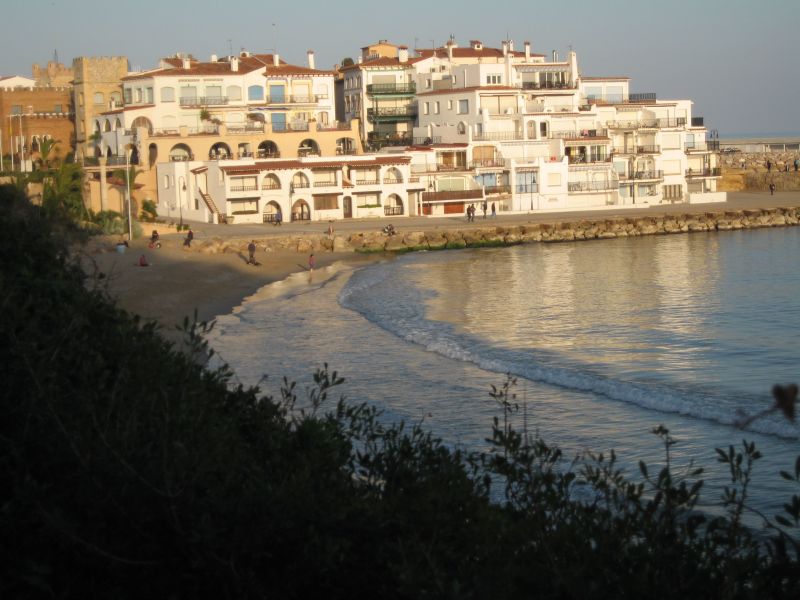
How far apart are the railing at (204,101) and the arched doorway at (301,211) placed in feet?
32.0

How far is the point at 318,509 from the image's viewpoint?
22.9ft

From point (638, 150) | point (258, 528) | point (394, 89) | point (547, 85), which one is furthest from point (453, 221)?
point (258, 528)

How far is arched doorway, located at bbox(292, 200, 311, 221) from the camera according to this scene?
200 feet

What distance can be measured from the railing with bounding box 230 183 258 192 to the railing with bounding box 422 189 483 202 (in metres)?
9.91

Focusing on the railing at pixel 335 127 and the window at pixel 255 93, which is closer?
the railing at pixel 335 127

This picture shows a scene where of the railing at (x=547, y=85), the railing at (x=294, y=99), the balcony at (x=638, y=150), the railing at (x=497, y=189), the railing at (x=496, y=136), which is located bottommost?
the railing at (x=497, y=189)

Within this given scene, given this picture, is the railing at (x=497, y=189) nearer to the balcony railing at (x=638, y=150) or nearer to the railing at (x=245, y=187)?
the balcony railing at (x=638, y=150)

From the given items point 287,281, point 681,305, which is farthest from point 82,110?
point 681,305

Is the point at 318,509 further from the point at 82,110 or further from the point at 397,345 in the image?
the point at 82,110

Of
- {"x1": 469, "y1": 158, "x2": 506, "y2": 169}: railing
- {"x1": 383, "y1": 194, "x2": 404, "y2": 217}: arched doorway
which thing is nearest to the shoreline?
{"x1": 469, "y1": 158, "x2": 506, "y2": 169}: railing

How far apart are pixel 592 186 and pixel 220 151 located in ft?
72.0

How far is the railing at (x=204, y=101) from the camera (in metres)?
66.4

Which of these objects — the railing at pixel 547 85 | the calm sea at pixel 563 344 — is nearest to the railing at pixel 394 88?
the railing at pixel 547 85

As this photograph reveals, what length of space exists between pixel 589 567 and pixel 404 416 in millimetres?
12239
